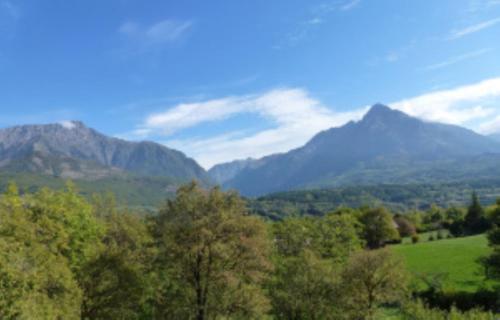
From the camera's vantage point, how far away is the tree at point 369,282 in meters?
38.2

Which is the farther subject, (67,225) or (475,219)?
(475,219)

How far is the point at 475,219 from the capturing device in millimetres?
116625

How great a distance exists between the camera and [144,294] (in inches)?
1272

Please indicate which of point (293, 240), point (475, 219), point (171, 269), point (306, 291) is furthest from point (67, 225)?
point (475, 219)

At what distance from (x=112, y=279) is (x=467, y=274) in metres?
56.3

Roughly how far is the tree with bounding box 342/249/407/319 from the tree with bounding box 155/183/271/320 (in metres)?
10.9

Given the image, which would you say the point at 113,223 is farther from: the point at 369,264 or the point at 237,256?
the point at 369,264

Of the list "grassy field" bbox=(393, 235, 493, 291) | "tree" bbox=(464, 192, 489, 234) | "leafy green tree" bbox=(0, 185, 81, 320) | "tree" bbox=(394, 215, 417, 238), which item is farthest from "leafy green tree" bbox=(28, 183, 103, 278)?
"tree" bbox=(394, 215, 417, 238)

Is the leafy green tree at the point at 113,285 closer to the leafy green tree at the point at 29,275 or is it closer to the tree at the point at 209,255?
the tree at the point at 209,255

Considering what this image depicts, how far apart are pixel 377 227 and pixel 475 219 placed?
3558 centimetres

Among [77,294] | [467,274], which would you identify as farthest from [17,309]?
[467,274]

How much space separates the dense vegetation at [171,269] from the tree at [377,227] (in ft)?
217

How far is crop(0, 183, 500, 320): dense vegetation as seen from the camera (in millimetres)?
24656

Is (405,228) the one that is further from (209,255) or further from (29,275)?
(29,275)
